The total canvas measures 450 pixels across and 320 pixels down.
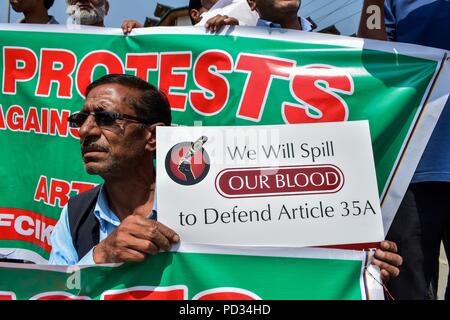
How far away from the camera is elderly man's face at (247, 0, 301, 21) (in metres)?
2.71

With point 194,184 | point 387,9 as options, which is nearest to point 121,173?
point 194,184

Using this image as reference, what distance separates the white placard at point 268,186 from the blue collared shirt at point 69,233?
442 mm

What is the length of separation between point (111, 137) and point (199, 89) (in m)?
0.83

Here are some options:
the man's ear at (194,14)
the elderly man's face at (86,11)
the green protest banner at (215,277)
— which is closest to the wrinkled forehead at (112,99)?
the green protest banner at (215,277)

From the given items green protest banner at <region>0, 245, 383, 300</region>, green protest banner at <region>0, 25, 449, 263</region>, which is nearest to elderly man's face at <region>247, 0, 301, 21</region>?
green protest banner at <region>0, 25, 449, 263</region>

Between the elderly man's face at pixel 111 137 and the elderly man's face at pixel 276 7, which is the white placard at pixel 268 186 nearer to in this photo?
the elderly man's face at pixel 111 137

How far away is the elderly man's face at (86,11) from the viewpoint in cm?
324

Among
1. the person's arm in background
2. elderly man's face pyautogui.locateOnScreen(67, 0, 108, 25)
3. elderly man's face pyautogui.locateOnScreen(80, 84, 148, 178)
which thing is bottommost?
elderly man's face pyautogui.locateOnScreen(80, 84, 148, 178)

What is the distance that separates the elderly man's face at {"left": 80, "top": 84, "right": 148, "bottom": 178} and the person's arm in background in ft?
3.91

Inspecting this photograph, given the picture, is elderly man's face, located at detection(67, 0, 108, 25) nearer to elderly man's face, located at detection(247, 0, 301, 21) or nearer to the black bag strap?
elderly man's face, located at detection(247, 0, 301, 21)

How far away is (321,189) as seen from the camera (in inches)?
65.4

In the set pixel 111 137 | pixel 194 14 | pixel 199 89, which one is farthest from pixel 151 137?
pixel 194 14

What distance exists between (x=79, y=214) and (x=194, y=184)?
68 cm

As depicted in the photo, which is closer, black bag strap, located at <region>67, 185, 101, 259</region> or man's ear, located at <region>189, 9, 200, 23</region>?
Answer: black bag strap, located at <region>67, 185, 101, 259</region>
